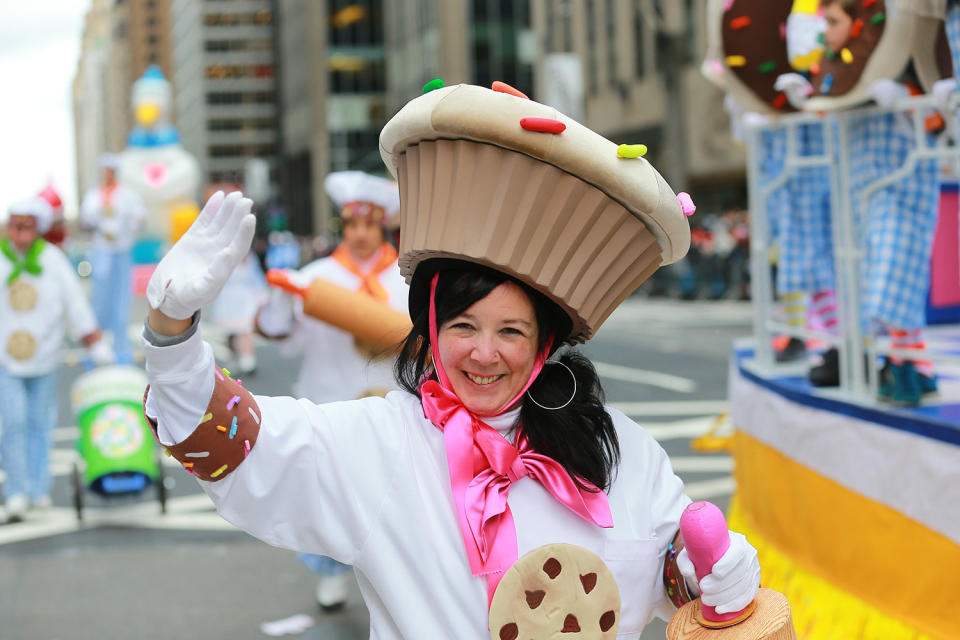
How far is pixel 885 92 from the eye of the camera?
13.3 feet

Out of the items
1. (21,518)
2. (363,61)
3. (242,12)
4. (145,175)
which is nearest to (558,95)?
(145,175)

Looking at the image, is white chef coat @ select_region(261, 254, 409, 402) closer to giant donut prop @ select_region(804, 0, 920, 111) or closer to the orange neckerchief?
the orange neckerchief

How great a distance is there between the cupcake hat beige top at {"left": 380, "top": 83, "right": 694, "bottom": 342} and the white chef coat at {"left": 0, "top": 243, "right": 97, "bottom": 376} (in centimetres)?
566

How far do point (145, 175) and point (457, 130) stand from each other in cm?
1726

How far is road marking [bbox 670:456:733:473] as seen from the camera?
25.8 feet

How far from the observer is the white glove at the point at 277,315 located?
214 inches

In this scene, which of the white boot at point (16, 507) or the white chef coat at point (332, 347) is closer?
the white chef coat at point (332, 347)

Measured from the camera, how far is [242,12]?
366 feet

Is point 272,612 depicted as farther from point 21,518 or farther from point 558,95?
point 558,95

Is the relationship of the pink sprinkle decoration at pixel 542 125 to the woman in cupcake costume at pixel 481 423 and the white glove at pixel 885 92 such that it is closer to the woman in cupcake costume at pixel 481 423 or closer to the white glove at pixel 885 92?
the woman in cupcake costume at pixel 481 423

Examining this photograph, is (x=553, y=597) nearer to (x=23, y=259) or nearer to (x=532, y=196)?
(x=532, y=196)

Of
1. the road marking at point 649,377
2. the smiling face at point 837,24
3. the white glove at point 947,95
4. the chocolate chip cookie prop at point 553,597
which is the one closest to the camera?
the chocolate chip cookie prop at point 553,597

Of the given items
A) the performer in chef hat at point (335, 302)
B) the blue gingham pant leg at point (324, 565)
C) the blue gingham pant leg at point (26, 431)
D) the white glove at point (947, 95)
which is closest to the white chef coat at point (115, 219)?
the blue gingham pant leg at point (26, 431)

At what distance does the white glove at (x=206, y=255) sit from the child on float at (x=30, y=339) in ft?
18.6
